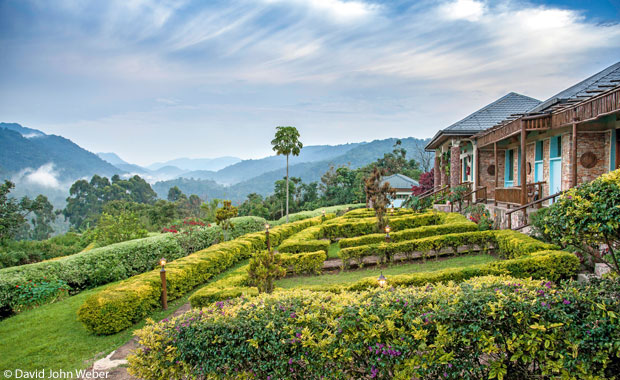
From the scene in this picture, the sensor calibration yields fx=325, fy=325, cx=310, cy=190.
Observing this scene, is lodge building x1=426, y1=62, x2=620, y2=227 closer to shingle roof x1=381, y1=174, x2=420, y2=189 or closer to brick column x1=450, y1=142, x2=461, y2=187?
brick column x1=450, y1=142, x2=461, y2=187

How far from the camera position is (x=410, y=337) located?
3287mm

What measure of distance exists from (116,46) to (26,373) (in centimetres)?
1749

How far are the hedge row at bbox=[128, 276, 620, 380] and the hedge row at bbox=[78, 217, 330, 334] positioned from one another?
3.22m

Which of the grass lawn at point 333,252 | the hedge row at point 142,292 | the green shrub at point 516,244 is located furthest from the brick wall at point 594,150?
the hedge row at point 142,292

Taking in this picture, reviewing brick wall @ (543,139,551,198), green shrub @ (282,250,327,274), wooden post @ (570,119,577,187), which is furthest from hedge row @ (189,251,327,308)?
brick wall @ (543,139,551,198)

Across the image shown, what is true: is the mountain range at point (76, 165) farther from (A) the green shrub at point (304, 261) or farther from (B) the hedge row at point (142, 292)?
(A) the green shrub at point (304, 261)

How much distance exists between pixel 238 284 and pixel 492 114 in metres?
16.1

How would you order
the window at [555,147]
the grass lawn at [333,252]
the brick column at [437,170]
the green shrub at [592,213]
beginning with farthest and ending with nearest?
1. the brick column at [437,170]
2. the grass lawn at [333,252]
3. the window at [555,147]
4. the green shrub at [592,213]

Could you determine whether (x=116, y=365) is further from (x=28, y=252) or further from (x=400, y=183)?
(x=400, y=183)

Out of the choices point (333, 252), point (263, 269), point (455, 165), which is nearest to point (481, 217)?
point (333, 252)

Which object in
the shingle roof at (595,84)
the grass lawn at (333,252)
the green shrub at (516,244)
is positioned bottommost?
the grass lawn at (333,252)

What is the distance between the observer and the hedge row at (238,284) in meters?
6.56

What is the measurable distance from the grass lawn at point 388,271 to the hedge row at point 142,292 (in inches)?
96.9

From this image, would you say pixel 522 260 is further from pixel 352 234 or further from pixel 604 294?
pixel 352 234
